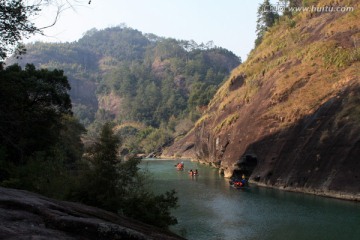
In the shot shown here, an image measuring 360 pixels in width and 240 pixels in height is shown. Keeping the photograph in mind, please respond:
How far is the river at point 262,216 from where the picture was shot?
87.0 ft

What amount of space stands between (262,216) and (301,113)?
19393mm

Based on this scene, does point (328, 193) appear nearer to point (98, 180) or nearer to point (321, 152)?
point (321, 152)

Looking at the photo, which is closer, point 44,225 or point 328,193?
point 44,225

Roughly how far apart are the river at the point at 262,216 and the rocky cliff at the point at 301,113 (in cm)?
295

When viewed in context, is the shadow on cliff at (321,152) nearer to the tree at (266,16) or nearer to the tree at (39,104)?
the tree at (39,104)

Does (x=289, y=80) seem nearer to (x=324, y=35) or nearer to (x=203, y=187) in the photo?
(x=324, y=35)

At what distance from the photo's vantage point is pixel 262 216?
32.0m

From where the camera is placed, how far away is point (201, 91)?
145375 millimetres

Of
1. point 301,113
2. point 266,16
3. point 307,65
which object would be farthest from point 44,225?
point 266,16

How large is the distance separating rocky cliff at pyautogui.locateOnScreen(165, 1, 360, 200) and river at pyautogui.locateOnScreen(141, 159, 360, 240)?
116 inches

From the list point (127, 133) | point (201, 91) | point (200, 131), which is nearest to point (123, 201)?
point (200, 131)

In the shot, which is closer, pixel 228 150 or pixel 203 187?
pixel 203 187

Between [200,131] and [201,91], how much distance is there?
57.9 metres

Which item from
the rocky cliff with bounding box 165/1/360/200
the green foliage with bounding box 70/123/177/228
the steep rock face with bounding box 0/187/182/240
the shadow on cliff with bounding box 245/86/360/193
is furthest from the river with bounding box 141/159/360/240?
the steep rock face with bounding box 0/187/182/240
